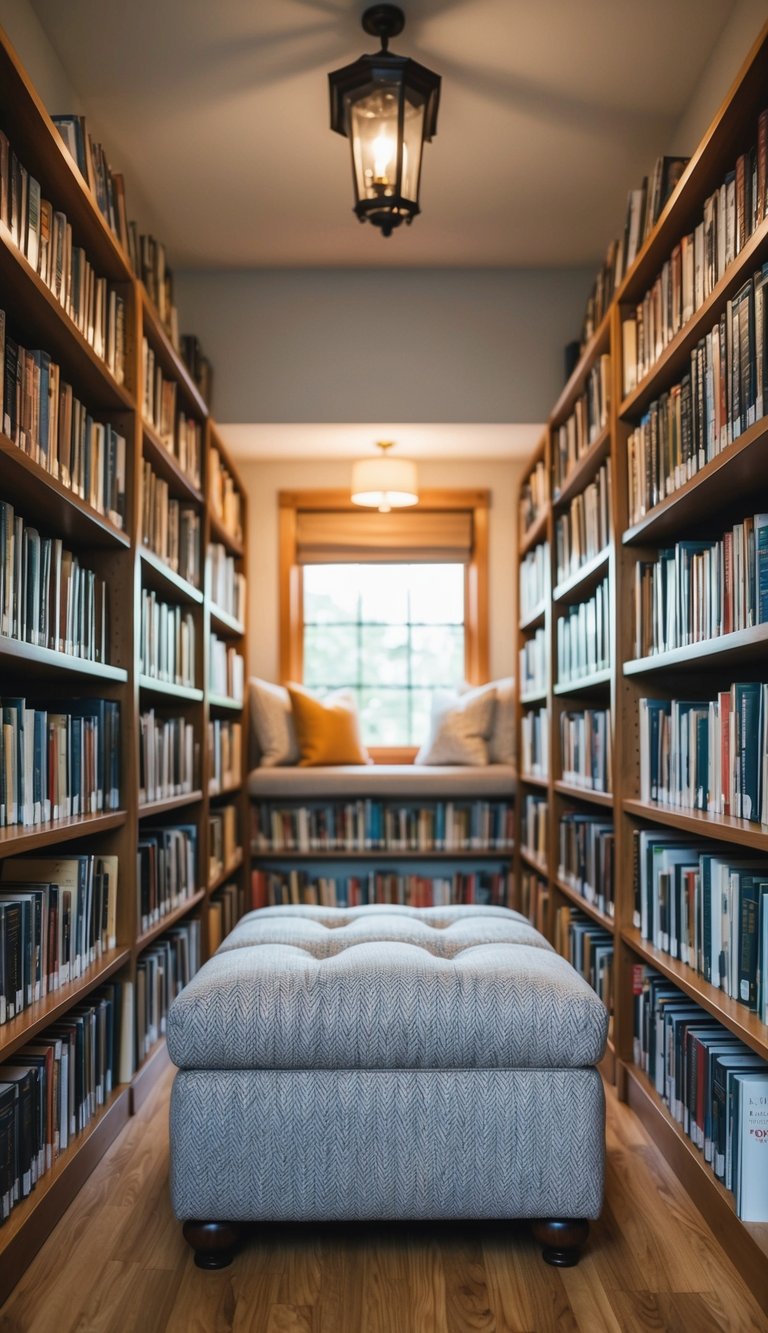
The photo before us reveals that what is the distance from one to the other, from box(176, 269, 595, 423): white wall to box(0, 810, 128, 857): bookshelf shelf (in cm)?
262

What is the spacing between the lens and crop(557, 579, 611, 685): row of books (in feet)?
10.9

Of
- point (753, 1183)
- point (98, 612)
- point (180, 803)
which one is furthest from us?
point (180, 803)

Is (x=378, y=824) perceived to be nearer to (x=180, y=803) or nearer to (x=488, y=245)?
(x=180, y=803)

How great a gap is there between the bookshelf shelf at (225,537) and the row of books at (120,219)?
663 mm

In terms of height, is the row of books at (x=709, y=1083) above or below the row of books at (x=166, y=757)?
below

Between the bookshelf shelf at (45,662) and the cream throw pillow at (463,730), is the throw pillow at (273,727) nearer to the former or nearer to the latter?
the cream throw pillow at (463,730)

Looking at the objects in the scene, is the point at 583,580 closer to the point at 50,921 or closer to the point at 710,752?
the point at 710,752

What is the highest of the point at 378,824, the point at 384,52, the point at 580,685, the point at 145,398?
the point at 384,52

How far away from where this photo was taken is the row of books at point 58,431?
7.06ft

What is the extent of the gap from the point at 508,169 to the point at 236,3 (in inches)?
48.5

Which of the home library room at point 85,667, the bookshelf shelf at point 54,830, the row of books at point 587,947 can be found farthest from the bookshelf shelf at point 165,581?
the row of books at point 587,947

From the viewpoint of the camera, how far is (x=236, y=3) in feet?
10.3

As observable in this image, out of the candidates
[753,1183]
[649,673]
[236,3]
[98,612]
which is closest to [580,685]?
[649,673]

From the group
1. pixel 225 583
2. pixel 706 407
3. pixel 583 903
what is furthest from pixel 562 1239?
pixel 225 583
